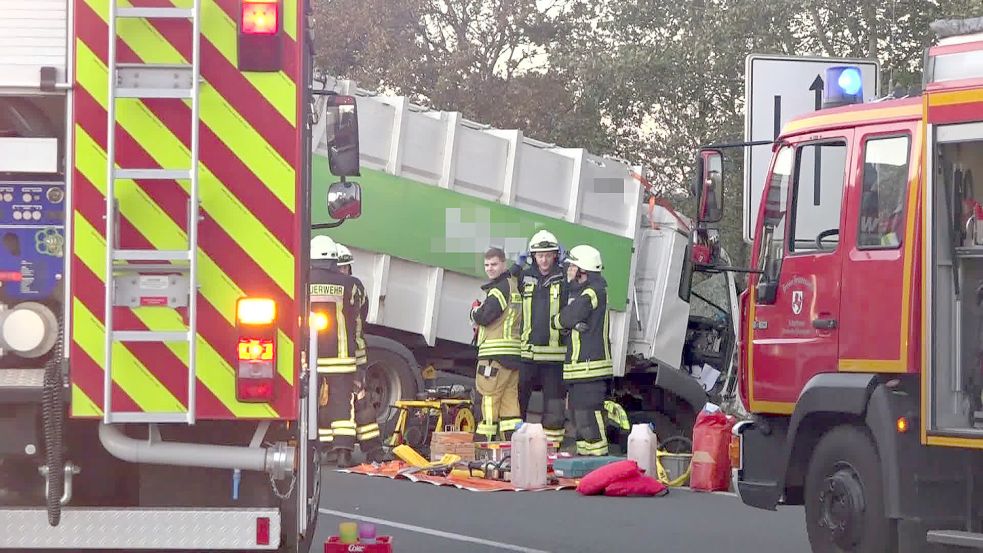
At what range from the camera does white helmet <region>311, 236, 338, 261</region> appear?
14377mm

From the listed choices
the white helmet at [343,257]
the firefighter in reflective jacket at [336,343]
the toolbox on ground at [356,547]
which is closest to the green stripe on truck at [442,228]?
the white helmet at [343,257]

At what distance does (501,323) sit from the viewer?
1541cm

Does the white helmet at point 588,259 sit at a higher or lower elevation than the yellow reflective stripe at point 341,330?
higher

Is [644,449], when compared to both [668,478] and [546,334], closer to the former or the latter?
[668,478]

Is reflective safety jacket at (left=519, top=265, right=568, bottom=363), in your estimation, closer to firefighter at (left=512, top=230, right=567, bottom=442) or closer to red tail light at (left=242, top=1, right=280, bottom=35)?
firefighter at (left=512, top=230, right=567, bottom=442)

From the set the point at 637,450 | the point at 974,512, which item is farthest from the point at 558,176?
the point at 974,512

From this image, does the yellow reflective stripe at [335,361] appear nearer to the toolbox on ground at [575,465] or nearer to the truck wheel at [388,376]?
the toolbox on ground at [575,465]

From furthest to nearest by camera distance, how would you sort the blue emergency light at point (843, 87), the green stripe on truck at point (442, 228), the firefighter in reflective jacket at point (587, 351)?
the green stripe on truck at point (442, 228) → the firefighter in reflective jacket at point (587, 351) → the blue emergency light at point (843, 87)

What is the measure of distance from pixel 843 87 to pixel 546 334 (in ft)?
21.2

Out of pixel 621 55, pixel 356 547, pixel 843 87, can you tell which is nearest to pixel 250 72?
pixel 356 547

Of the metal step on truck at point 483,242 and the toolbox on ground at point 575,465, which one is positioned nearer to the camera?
the toolbox on ground at point 575,465

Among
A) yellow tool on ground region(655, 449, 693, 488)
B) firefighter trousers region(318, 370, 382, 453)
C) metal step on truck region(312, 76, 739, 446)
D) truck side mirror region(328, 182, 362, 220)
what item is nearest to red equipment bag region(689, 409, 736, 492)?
yellow tool on ground region(655, 449, 693, 488)

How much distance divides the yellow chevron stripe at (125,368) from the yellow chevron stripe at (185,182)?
1.12ft

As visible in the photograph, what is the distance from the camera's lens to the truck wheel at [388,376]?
16203 millimetres
